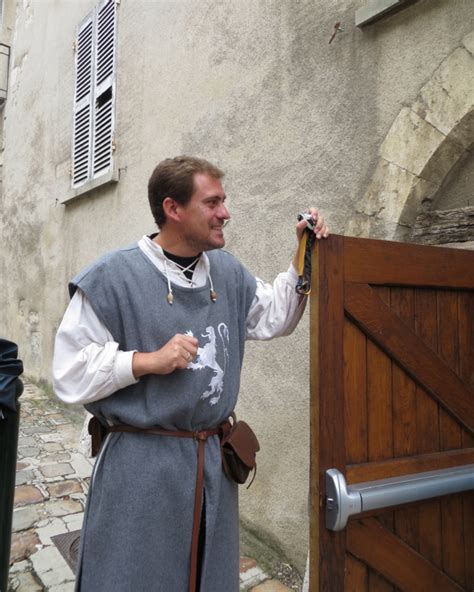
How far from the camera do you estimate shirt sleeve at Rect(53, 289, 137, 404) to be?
1.31 metres

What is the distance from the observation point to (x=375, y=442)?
4.62 ft

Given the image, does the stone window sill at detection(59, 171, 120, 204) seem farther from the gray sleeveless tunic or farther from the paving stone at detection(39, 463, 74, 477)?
the gray sleeveless tunic

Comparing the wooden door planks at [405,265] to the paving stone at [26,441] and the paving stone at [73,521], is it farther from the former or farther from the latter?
the paving stone at [26,441]

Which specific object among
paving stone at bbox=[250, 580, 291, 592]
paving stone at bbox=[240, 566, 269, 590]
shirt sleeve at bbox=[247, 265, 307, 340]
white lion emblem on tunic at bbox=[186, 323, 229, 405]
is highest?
shirt sleeve at bbox=[247, 265, 307, 340]

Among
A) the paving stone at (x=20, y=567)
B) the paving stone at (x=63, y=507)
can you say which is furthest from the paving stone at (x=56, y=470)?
the paving stone at (x=20, y=567)

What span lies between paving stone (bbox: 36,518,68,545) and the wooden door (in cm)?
223

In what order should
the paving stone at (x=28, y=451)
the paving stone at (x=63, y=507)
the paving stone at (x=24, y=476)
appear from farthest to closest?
1. the paving stone at (x=28, y=451)
2. the paving stone at (x=24, y=476)
3. the paving stone at (x=63, y=507)

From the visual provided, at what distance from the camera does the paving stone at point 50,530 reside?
2888 millimetres

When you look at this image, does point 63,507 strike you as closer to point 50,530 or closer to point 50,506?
point 50,506

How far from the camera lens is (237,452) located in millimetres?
1523

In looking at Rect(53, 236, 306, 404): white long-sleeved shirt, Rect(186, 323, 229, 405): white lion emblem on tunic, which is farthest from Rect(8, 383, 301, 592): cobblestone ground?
Rect(53, 236, 306, 404): white long-sleeved shirt

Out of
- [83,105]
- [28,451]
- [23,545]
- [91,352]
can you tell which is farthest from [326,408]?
[83,105]

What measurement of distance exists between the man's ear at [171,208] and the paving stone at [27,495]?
2819 millimetres

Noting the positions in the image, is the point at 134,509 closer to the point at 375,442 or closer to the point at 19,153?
the point at 375,442
